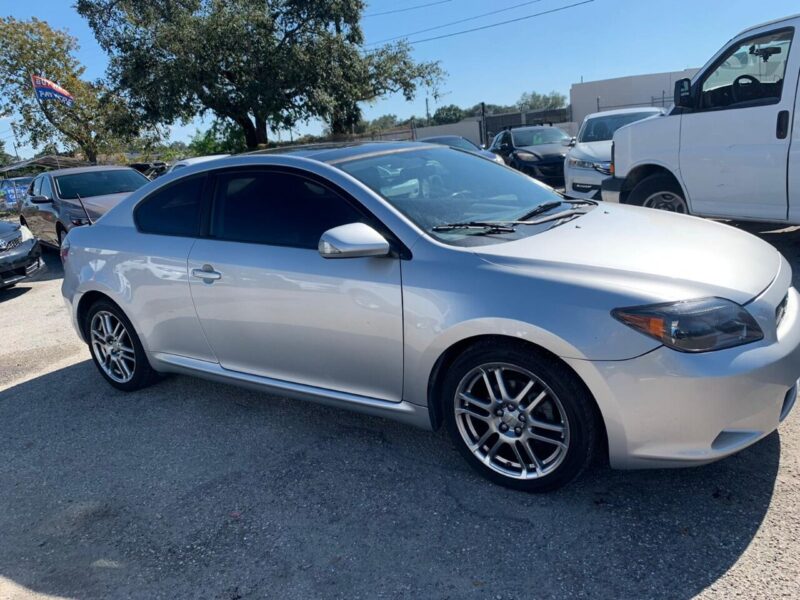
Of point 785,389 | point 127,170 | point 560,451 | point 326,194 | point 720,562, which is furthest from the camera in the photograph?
point 127,170

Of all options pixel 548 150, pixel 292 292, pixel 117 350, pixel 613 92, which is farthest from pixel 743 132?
pixel 613 92

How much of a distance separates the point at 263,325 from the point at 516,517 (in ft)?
5.53

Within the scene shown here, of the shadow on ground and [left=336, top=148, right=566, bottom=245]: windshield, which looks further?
[left=336, top=148, right=566, bottom=245]: windshield

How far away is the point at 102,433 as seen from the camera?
155 inches

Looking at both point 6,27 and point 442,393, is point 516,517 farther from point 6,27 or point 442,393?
point 6,27

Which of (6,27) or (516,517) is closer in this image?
(516,517)

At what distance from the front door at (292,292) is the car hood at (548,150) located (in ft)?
34.9

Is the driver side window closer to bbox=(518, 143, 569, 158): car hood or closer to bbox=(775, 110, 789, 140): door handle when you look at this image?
bbox=(775, 110, 789, 140): door handle

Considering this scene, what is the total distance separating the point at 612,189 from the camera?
7.03m

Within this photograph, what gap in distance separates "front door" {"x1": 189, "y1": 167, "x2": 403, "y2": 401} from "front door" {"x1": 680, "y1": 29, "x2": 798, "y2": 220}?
4372mm

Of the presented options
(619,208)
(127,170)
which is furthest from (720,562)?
(127,170)

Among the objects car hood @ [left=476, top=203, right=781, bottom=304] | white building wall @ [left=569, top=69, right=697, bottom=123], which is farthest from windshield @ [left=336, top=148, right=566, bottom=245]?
white building wall @ [left=569, top=69, right=697, bottom=123]

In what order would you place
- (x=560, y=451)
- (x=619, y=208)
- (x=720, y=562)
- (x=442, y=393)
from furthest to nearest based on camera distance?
1. (x=619, y=208)
2. (x=442, y=393)
3. (x=560, y=451)
4. (x=720, y=562)

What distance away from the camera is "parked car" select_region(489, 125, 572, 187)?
1306 cm
